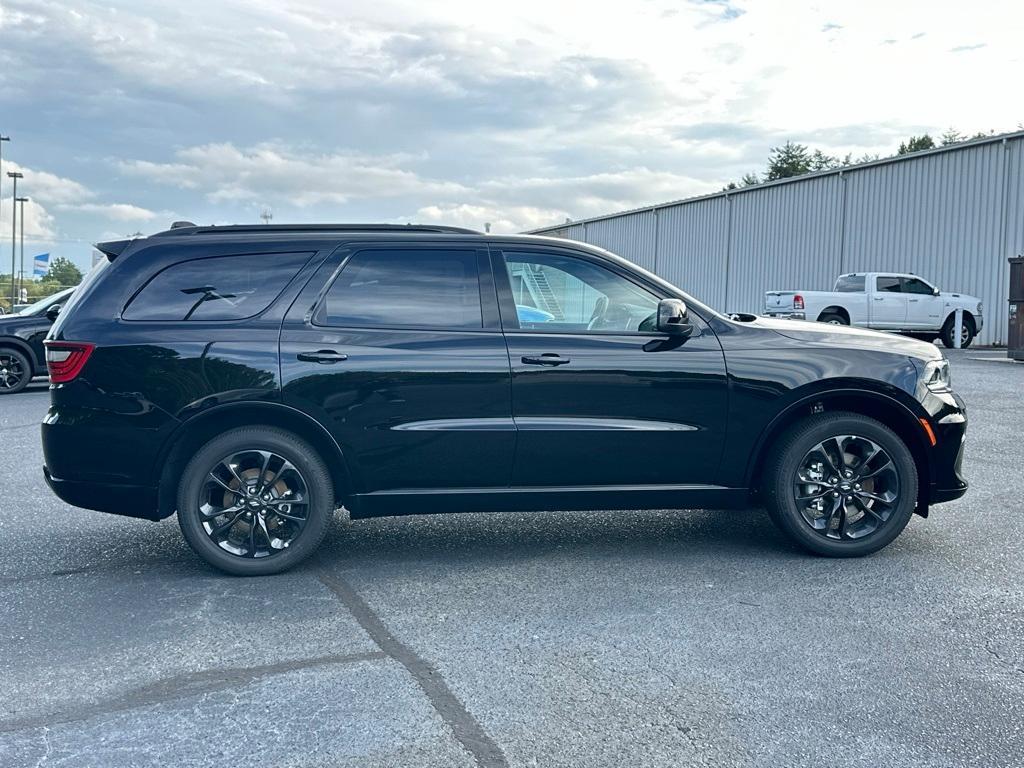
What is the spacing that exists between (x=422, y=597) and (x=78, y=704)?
163cm

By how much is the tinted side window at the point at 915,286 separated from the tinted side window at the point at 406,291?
842 inches

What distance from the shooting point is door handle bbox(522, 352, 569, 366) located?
4977 mm

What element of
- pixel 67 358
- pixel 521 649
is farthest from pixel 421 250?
pixel 521 649

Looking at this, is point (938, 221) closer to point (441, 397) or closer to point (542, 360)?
point (542, 360)

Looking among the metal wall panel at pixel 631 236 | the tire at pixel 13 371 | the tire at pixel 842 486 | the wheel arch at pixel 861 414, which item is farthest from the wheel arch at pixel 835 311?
the tire at pixel 842 486

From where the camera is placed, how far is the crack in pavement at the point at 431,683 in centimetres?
304

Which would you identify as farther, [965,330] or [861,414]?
[965,330]

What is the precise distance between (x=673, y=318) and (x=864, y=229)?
91.2 ft

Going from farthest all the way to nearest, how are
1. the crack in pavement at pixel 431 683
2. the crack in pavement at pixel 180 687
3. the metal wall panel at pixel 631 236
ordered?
the metal wall panel at pixel 631 236
the crack in pavement at pixel 180 687
the crack in pavement at pixel 431 683

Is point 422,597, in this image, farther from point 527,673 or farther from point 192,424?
point 192,424

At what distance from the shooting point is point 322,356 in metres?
4.89

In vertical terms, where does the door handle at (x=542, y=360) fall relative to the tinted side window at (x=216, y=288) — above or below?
below

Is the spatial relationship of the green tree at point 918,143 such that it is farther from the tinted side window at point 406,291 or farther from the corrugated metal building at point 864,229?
the tinted side window at point 406,291

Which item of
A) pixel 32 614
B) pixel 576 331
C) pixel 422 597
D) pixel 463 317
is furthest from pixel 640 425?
pixel 32 614
